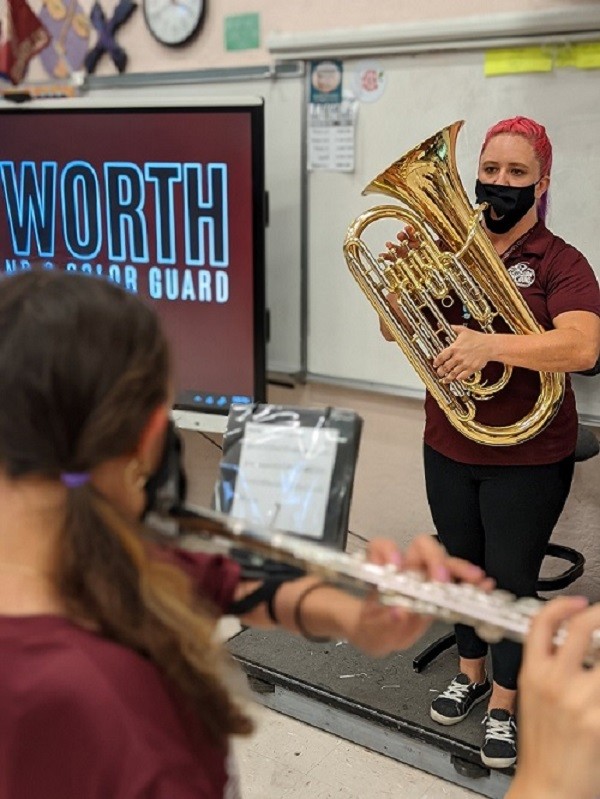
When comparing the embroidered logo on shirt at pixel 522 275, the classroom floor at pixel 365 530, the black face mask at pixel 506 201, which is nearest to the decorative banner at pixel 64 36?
the classroom floor at pixel 365 530

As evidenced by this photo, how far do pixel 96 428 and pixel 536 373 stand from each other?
1387 mm

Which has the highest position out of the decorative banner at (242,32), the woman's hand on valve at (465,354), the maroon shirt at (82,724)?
the decorative banner at (242,32)

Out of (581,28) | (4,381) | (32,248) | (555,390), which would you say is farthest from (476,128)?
(4,381)

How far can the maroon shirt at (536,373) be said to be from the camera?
72.9 inches

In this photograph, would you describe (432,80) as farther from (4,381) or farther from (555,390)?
(4,381)

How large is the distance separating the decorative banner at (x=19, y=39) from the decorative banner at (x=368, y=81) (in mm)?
1295

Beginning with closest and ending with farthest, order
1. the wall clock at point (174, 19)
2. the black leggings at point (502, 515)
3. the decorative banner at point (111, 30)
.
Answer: the black leggings at point (502, 515)
the wall clock at point (174, 19)
the decorative banner at point (111, 30)

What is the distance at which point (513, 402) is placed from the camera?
194 cm

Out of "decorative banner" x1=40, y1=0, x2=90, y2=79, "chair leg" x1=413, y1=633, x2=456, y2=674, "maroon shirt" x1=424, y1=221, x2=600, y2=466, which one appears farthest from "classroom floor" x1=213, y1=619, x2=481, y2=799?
"decorative banner" x1=40, y1=0, x2=90, y2=79

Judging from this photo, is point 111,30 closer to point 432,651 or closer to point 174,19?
point 174,19

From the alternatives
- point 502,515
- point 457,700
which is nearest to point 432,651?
point 457,700

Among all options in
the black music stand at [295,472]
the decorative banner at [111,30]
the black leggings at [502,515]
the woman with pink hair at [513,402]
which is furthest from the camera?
the decorative banner at [111,30]

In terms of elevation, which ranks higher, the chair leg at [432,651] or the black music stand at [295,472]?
the black music stand at [295,472]

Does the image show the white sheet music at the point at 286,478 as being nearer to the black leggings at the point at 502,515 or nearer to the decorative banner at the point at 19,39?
the black leggings at the point at 502,515
